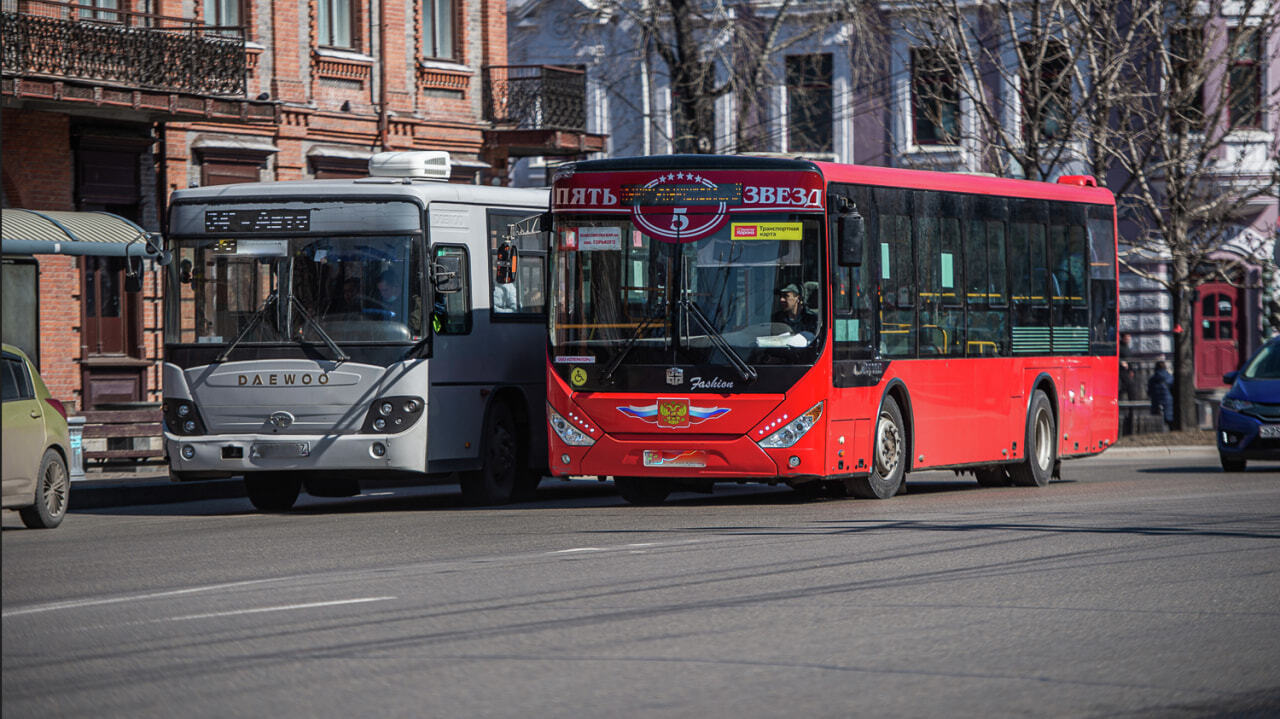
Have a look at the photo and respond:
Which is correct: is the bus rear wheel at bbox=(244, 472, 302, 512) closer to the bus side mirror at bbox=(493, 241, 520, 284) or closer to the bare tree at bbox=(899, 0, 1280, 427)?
the bus side mirror at bbox=(493, 241, 520, 284)

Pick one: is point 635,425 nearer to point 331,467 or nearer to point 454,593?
point 331,467

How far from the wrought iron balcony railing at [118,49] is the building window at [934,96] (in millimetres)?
10914

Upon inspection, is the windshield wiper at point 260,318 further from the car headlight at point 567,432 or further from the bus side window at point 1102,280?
the bus side window at point 1102,280

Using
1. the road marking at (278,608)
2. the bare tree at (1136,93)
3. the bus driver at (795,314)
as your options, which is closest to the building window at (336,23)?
the bare tree at (1136,93)

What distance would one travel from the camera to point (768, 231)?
692 inches

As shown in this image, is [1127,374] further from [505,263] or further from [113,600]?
[113,600]

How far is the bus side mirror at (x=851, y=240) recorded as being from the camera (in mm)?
17422

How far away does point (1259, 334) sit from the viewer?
4500cm

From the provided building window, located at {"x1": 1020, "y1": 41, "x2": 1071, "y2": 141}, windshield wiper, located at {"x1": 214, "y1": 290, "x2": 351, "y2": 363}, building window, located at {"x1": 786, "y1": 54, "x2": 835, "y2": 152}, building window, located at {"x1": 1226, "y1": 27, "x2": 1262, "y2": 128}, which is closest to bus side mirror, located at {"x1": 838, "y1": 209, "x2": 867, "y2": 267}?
windshield wiper, located at {"x1": 214, "y1": 290, "x2": 351, "y2": 363}

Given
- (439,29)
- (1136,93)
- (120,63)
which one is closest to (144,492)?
(120,63)

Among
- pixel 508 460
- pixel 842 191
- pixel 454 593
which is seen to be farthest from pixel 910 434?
pixel 454 593

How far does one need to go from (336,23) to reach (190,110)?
550cm

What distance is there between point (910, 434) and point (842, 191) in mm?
2508

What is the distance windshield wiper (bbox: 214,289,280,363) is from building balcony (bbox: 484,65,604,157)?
1725cm
